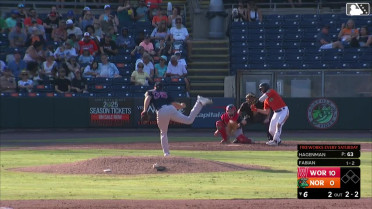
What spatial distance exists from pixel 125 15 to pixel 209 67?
4156 millimetres

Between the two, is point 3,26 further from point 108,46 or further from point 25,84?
point 108,46

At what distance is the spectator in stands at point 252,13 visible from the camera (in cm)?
3569

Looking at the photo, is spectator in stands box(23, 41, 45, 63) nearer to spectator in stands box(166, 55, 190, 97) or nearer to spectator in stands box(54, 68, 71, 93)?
spectator in stands box(54, 68, 71, 93)

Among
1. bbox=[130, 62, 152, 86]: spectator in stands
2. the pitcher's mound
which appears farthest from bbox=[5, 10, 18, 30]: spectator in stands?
the pitcher's mound

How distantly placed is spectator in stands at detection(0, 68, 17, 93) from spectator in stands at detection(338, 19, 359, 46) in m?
13.0

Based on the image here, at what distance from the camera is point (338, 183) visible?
767 cm

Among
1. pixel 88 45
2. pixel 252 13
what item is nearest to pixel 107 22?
pixel 88 45

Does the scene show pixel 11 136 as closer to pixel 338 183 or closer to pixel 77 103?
pixel 77 103

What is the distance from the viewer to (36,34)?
33281mm

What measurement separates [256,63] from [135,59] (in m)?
4.91

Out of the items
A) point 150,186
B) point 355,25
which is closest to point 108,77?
point 355,25

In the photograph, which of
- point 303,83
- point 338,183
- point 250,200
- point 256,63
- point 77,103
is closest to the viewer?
point 338,183

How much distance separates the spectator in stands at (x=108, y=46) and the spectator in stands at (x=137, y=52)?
30.3 inches

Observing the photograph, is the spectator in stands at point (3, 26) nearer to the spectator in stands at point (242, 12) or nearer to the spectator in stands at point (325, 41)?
the spectator in stands at point (242, 12)
